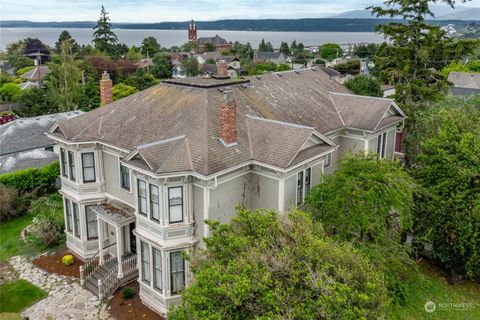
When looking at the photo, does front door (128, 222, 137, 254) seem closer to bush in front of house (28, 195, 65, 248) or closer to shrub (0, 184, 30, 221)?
bush in front of house (28, 195, 65, 248)

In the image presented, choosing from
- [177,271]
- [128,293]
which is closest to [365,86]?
[177,271]

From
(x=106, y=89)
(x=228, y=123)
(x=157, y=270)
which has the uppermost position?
(x=106, y=89)

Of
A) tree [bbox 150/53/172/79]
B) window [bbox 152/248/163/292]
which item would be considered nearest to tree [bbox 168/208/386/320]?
window [bbox 152/248/163/292]

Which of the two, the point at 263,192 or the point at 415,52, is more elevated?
the point at 415,52

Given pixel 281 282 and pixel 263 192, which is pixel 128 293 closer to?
pixel 263 192

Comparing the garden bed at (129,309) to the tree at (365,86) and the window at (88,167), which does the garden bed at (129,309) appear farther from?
the tree at (365,86)

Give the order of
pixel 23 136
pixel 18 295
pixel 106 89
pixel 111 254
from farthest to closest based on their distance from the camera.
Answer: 1. pixel 23 136
2. pixel 106 89
3. pixel 111 254
4. pixel 18 295

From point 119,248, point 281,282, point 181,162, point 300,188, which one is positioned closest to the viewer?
point 281,282

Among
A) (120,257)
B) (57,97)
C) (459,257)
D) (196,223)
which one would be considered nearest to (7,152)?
(57,97)
